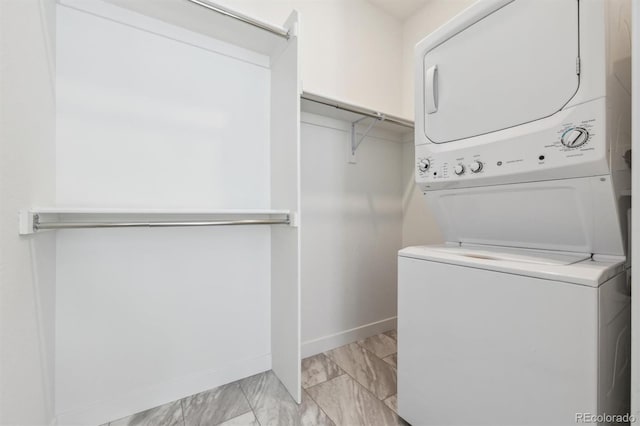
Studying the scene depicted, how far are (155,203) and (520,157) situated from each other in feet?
5.32

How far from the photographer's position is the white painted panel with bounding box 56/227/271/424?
1259 millimetres

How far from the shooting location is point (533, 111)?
985mm

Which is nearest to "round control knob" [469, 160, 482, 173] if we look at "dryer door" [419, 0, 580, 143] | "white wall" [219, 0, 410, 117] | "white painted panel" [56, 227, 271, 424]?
"dryer door" [419, 0, 580, 143]

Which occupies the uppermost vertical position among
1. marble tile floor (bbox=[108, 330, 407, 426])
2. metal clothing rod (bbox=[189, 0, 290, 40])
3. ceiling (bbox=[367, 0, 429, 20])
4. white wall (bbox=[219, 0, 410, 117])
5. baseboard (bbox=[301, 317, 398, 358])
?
ceiling (bbox=[367, 0, 429, 20])

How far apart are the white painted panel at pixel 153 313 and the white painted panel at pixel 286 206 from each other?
0.43 feet

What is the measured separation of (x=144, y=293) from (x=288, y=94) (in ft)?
4.17

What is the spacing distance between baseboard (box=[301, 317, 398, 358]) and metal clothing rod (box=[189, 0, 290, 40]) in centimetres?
189

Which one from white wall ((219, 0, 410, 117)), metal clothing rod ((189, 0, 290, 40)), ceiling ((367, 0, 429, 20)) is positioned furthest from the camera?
ceiling ((367, 0, 429, 20))

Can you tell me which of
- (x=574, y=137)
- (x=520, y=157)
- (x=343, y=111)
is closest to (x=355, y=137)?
(x=343, y=111)

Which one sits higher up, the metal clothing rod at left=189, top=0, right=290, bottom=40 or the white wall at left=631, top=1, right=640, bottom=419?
the metal clothing rod at left=189, top=0, right=290, bottom=40

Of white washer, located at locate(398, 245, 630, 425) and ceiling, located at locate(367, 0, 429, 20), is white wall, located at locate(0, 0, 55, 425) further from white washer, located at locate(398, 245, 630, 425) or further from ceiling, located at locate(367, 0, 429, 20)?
ceiling, located at locate(367, 0, 429, 20)

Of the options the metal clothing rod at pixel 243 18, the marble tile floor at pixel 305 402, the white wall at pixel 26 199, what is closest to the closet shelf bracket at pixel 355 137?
the metal clothing rod at pixel 243 18

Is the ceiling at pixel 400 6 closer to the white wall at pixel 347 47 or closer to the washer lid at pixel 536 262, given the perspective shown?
the white wall at pixel 347 47

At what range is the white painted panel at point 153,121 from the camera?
1.25 meters
